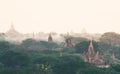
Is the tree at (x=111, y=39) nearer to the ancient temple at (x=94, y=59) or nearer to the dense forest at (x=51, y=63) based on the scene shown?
the dense forest at (x=51, y=63)

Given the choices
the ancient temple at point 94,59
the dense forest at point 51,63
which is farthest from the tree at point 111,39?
the ancient temple at point 94,59

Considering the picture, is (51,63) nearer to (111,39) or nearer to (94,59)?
(94,59)

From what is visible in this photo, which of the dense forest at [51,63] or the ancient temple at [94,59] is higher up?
the dense forest at [51,63]

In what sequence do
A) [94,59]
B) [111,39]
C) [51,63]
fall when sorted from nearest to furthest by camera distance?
[51,63] < [94,59] < [111,39]

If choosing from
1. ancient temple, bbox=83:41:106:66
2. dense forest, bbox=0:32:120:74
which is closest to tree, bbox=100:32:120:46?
dense forest, bbox=0:32:120:74

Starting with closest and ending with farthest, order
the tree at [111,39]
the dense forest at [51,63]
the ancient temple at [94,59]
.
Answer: the dense forest at [51,63], the ancient temple at [94,59], the tree at [111,39]

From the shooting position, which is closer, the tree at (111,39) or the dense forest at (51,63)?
the dense forest at (51,63)

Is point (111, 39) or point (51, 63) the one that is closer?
point (51, 63)

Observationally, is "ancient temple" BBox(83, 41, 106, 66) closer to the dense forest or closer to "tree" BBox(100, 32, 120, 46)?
the dense forest

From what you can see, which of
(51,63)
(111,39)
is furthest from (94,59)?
(111,39)

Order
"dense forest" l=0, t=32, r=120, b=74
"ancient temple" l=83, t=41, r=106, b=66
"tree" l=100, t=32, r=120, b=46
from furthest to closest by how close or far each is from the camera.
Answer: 1. "tree" l=100, t=32, r=120, b=46
2. "ancient temple" l=83, t=41, r=106, b=66
3. "dense forest" l=0, t=32, r=120, b=74

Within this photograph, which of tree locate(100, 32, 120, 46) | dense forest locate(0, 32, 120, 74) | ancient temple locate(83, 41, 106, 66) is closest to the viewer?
dense forest locate(0, 32, 120, 74)

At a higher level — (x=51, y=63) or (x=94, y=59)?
(x=51, y=63)

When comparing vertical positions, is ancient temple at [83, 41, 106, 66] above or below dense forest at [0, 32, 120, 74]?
below
